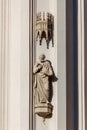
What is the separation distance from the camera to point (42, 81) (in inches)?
159

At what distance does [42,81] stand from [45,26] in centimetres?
40

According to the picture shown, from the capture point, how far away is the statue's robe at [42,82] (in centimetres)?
402

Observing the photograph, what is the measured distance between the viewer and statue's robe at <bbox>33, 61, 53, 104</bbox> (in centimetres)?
402

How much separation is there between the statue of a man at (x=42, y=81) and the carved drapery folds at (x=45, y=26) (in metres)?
0.19
